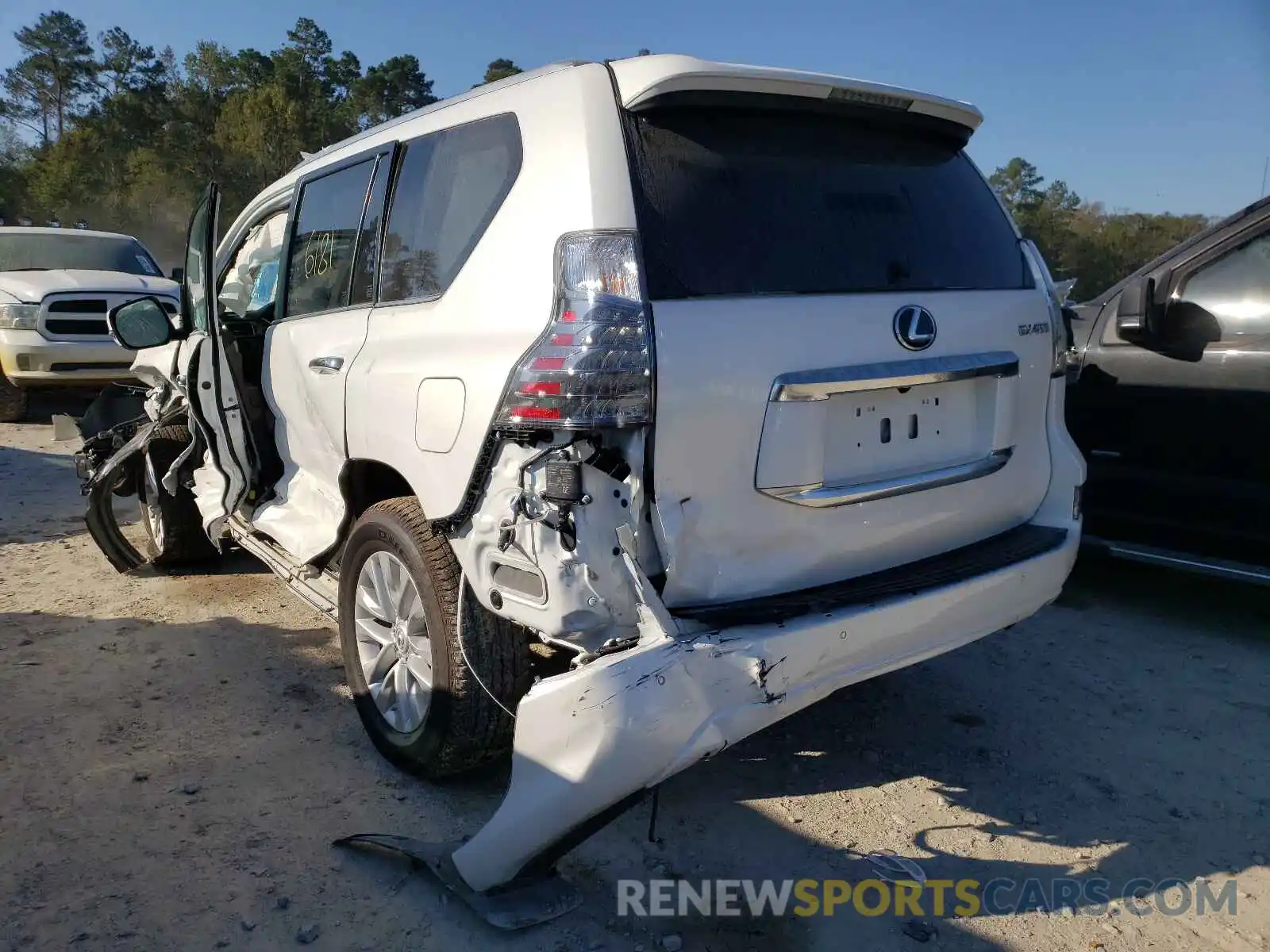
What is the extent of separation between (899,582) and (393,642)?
5.23 ft

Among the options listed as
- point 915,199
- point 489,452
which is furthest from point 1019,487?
point 489,452

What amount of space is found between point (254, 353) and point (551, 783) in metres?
2.90

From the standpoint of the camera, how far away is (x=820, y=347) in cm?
236

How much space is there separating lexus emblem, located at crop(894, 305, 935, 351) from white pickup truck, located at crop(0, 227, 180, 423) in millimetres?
8386

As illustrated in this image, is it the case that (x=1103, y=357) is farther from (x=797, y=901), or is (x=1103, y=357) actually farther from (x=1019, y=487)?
(x=797, y=901)

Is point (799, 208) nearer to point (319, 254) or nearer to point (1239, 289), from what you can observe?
point (319, 254)

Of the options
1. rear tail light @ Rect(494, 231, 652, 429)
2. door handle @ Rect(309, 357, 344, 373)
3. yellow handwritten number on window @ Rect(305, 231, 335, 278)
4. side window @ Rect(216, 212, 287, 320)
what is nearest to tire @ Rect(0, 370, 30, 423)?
side window @ Rect(216, 212, 287, 320)

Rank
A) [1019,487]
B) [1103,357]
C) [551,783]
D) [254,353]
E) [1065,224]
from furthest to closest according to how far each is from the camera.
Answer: [1065,224] < [1103,357] < [254,353] < [1019,487] < [551,783]

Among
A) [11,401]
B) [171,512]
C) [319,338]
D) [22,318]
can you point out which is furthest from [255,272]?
[11,401]

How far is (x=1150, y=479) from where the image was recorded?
438cm

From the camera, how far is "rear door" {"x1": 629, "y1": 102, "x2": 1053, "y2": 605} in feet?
7.29

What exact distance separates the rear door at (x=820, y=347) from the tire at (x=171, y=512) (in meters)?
3.66

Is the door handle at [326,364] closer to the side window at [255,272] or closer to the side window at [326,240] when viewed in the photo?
the side window at [326,240]

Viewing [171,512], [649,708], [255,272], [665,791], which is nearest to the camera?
[649,708]
